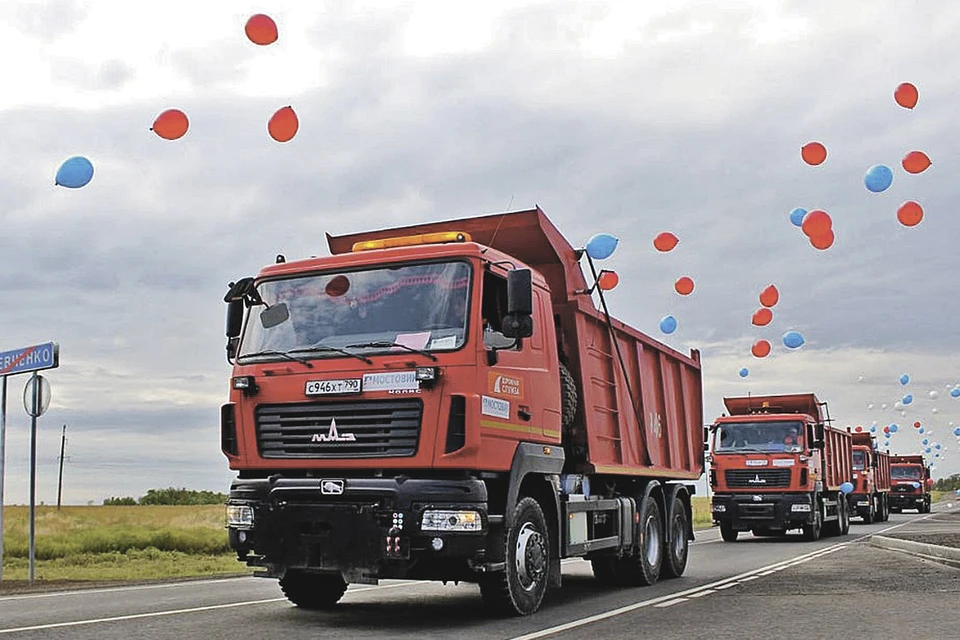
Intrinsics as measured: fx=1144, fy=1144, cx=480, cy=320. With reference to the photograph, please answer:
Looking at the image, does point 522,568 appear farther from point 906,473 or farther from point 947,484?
point 947,484

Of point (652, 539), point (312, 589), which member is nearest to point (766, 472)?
point (652, 539)

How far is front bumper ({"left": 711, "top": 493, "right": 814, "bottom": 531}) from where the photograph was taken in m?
24.7

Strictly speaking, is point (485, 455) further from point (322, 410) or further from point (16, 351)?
point (16, 351)

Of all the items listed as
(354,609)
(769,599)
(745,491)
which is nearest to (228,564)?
(745,491)

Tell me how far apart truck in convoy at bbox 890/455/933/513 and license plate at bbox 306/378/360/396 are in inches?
2068

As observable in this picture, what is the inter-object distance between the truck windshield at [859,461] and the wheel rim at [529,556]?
27.4 metres

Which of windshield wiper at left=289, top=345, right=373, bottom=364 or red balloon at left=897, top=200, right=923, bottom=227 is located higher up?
red balloon at left=897, top=200, right=923, bottom=227

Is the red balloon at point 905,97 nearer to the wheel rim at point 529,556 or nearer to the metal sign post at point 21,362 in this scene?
the wheel rim at point 529,556

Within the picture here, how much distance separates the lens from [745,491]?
2495 cm

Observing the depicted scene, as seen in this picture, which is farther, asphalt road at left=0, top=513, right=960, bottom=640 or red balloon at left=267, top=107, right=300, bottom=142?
red balloon at left=267, top=107, right=300, bottom=142

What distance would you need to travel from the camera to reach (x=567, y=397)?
11.4 meters

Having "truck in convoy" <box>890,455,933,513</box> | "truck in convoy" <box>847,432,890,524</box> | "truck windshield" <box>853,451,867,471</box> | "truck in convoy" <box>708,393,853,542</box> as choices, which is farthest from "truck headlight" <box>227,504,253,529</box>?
"truck in convoy" <box>890,455,933,513</box>

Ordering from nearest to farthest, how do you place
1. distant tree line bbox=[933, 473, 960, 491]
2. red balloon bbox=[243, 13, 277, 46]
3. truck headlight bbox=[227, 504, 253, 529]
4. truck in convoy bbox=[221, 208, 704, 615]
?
truck in convoy bbox=[221, 208, 704, 615] < truck headlight bbox=[227, 504, 253, 529] < red balloon bbox=[243, 13, 277, 46] < distant tree line bbox=[933, 473, 960, 491]

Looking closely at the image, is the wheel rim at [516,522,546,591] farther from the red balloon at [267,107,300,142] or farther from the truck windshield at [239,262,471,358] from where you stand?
the red balloon at [267,107,300,142]
